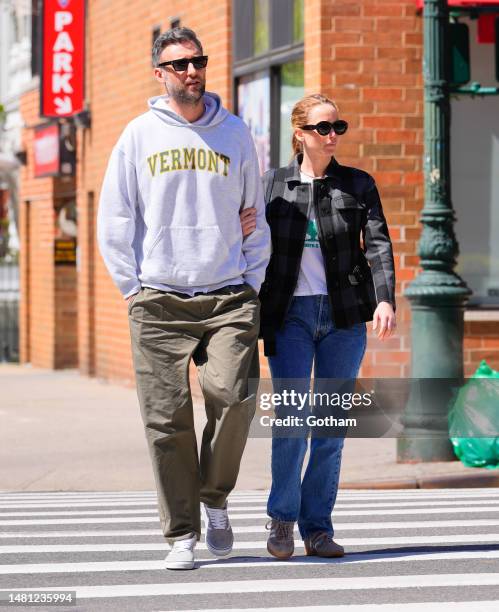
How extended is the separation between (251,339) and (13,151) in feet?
69.5

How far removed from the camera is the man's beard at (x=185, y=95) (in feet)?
22.1

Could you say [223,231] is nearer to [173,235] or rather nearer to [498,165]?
[173,235]

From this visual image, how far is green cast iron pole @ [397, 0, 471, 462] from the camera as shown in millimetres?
11797

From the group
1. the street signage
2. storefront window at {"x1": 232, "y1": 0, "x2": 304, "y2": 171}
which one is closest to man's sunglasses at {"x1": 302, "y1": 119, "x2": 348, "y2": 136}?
storefront window at {"x1": 232, "y1": 0, "x2": 304, "y2": 171}

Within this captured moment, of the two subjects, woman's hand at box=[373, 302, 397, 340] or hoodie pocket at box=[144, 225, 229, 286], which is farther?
woman's hand at box=[373, 302, 397, 340]

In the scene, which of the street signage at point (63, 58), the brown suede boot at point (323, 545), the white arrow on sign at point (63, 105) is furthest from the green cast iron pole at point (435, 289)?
the white arrow on sign at point (63, 105)

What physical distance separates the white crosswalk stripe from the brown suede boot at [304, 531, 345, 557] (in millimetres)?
40

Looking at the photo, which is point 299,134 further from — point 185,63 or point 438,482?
point 438,482

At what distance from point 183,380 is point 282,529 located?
87cm

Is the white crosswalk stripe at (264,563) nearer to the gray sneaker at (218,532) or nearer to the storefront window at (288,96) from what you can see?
the gray sneaker at (218,532)

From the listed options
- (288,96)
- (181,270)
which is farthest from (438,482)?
(288,96)

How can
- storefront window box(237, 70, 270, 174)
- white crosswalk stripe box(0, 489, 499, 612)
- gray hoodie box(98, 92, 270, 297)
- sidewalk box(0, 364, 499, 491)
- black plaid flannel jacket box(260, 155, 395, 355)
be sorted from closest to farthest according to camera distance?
white crosswalk stripe box(0, 489, 499, 612) < gray hoodie box(98, 92, 270, 297) < black plaid flannel jacket box(260, 155, 395, 355) < sidewalk box(0, 364, 499, 491) < storefront window box(237, 70, 270, 174)

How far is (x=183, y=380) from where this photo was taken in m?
6.76

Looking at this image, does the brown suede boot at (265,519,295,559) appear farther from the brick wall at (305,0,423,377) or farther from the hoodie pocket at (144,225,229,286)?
the brick wall at (305,0,423,377)
